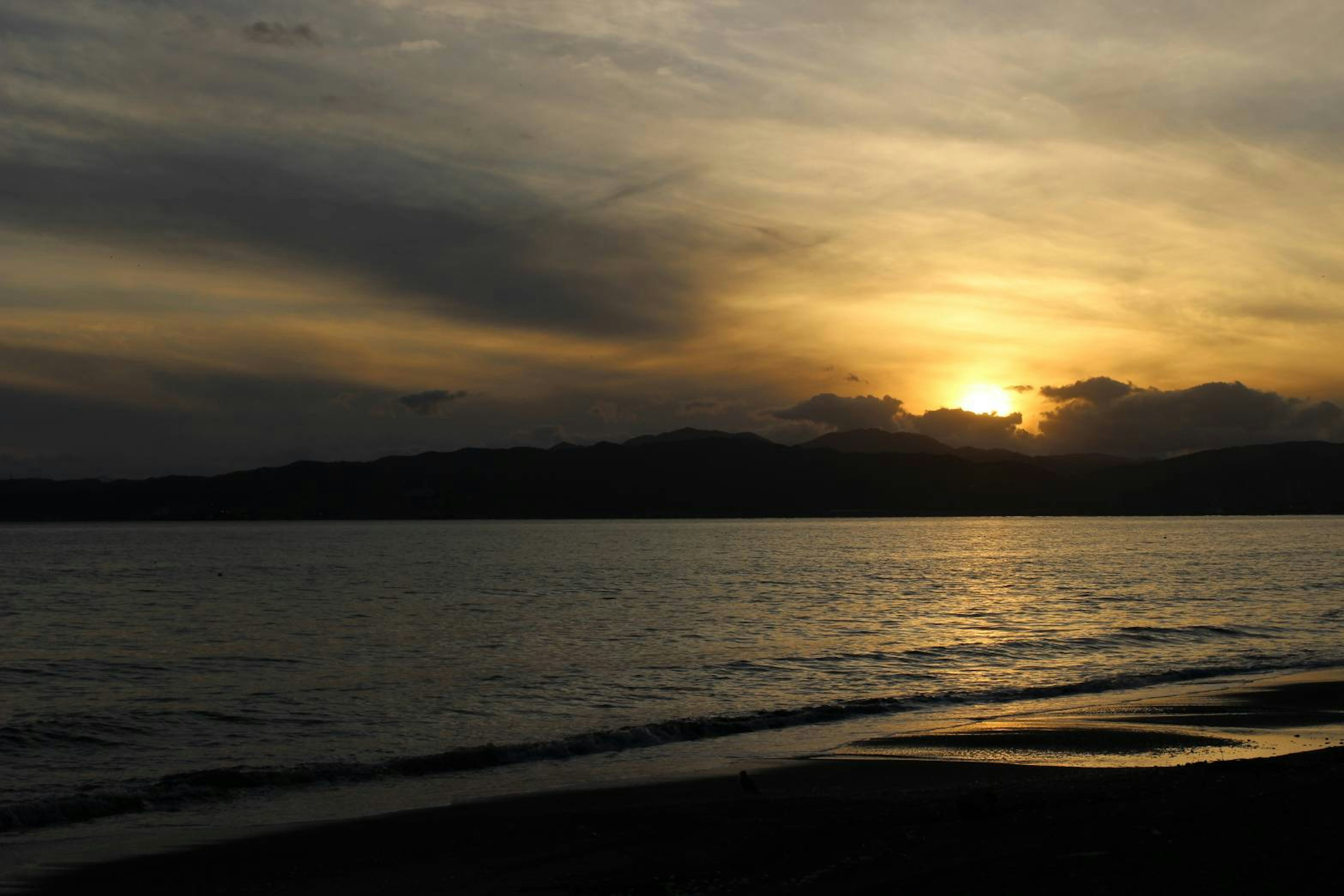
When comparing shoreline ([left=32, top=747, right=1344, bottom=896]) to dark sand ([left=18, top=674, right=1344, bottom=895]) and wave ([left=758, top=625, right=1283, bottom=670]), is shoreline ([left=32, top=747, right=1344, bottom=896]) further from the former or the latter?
wave ([left=758, top=625, right=1283, bottom=670])

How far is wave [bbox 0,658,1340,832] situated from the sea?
0.07 metres

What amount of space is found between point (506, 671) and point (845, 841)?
22.4 meters

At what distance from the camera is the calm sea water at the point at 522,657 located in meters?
21.3

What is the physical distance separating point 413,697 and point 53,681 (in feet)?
39.9

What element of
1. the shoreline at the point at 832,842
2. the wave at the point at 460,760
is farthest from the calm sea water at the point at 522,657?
the shoreline at the point at 832,842

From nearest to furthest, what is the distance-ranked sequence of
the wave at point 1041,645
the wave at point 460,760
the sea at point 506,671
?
the wave at point 460,760 < the sea at point 506,671 < the wave at point 1041,645

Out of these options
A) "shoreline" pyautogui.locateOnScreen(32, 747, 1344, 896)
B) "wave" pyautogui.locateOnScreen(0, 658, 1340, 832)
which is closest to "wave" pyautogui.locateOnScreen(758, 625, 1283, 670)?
"wave" pyautogui.locateOnScreen(0, 658, 1340, 832)

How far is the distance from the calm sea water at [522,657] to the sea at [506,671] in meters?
0.16

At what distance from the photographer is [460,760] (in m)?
20.3

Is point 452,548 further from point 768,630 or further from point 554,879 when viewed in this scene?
point 554,879

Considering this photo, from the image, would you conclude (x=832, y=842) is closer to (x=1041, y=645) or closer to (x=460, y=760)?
(x=460, y=760)

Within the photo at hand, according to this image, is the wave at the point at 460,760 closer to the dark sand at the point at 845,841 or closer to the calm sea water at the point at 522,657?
the calm sea water at the point at 522,657

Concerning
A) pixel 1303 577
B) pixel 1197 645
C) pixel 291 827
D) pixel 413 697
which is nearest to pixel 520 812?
pixel 291 827

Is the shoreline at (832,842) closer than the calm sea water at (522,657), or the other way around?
the shoreline at (832,842)
